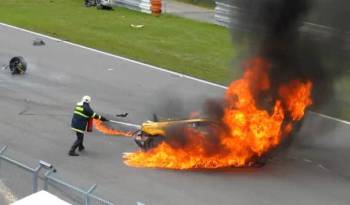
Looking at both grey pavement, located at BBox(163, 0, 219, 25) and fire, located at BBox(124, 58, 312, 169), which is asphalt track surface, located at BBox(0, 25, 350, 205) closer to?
fire, located at BBox(124, 58, 312, 169)

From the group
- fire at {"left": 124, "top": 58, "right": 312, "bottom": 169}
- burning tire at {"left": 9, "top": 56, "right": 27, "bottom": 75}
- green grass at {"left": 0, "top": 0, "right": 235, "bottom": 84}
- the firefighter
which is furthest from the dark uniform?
green grass at {"left": 0, "top": 0, "right": 235, "bottom": 84}

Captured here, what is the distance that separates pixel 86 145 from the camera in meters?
16.5

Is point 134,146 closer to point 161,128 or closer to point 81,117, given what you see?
point 161,128

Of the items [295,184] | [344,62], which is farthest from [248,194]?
[344,62]

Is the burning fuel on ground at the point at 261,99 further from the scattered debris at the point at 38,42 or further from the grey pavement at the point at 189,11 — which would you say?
the grey pavement at the point at 189,11

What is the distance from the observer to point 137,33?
31547mm

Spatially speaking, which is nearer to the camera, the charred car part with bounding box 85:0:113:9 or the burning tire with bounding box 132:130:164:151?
the burning tire with bounding box 132:130:164:151

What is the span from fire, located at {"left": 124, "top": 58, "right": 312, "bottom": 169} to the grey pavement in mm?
19692

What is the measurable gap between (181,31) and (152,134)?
1744 cm

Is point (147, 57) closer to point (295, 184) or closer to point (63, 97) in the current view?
point (63, 97)

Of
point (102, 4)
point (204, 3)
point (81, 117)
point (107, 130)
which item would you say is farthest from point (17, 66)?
point (204, 3)

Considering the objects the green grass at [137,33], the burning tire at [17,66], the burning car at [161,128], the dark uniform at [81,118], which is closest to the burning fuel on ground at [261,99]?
the burning car at [161,128]

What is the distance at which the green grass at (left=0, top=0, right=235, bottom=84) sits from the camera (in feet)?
87.1

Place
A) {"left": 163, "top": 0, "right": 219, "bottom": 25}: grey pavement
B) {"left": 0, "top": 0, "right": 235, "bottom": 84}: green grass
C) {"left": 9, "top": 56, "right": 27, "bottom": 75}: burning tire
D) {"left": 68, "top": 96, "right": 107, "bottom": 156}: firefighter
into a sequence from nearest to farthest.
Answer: {"left": 68, "top": 96, "right": 107, "bottom": 156}: firefighter
{"left": 9, "top": 56, "right": 27, "bottom": 75}: burning tire
{"left": 0, "top": 0, "right": 235, "bottom": 84}: green grass
{"left": 163, "top": 0, "right": 219, "bottom": 25}: grey pavement
